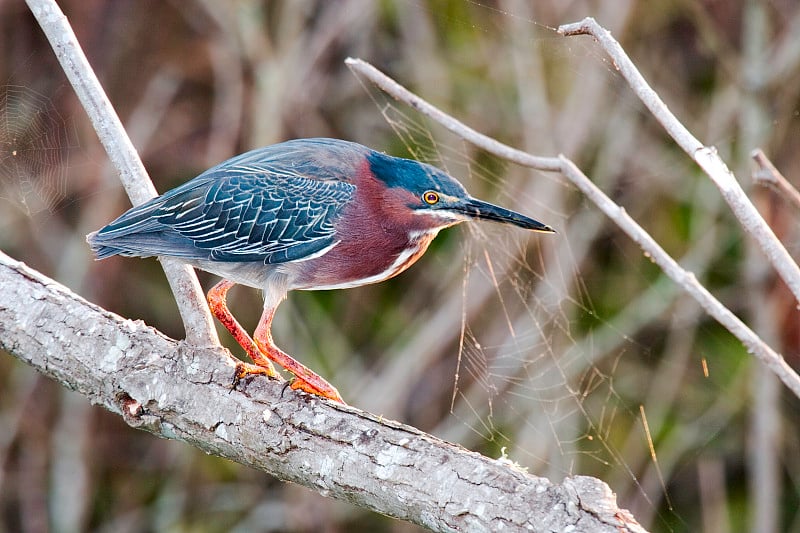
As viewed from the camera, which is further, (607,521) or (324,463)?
(324,463)

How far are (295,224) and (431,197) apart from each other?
447mm

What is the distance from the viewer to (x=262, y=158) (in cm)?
296

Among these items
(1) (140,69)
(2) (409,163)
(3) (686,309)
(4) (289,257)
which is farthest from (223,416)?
(1) (140,69)

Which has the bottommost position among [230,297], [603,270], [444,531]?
[444,531]

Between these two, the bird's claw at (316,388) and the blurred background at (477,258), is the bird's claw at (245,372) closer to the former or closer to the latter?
the bird's claw at (316,388)

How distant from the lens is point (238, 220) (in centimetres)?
286

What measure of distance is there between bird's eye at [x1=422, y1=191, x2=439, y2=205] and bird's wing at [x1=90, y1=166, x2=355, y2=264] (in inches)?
10.7

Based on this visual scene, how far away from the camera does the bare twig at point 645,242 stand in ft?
6.97

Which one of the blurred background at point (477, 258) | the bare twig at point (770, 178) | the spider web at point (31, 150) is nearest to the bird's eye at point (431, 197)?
the bare twig at point (770, 178)

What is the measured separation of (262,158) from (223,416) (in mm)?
981

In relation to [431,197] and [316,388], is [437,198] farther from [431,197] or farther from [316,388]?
[316,388]

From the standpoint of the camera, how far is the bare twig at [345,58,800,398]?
6.97 feet

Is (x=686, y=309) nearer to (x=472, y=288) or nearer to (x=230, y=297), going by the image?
(x=472, y=288)

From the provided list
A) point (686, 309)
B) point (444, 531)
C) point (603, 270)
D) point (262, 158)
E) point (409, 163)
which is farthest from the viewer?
point (603, 270)
